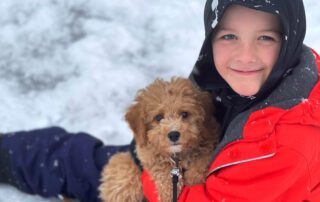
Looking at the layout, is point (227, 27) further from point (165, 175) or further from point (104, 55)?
point (104, 55)

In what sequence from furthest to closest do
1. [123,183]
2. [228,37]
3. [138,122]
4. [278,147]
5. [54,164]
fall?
Answer: [54,164] → [123,183] → [138,122] → [228,37] → [278,147]

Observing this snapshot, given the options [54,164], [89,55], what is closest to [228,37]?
[54,164]

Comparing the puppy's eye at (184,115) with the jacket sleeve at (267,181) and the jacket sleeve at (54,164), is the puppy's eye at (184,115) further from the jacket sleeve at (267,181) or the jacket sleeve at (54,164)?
the jacket sleeve at (54,164)

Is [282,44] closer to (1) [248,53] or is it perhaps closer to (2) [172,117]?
(1) [248,53]

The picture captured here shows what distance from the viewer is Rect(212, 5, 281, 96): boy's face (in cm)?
249

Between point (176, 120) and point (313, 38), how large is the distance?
2.70 m

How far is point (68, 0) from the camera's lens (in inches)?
227

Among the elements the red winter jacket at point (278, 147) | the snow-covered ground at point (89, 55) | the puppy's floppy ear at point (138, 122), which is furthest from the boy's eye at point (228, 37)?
the snow-covered ground at point (89, 55)

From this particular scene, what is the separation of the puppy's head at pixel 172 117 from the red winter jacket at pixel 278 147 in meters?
0.32

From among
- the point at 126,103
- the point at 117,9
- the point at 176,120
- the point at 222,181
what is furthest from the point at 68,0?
the point at 222,181

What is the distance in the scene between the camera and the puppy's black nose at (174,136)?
2871 mm

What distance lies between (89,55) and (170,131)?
2512 mm

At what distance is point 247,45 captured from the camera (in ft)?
8.36

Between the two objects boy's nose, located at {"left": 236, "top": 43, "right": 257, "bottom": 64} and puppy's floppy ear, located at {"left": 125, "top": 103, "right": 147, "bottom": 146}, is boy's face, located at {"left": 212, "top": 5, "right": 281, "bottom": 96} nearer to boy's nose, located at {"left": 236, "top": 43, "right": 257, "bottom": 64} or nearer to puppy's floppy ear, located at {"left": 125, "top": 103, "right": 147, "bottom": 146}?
boy's nose, located at {"left": 236, "top": 43, "right": 257, "bottom": 64}
